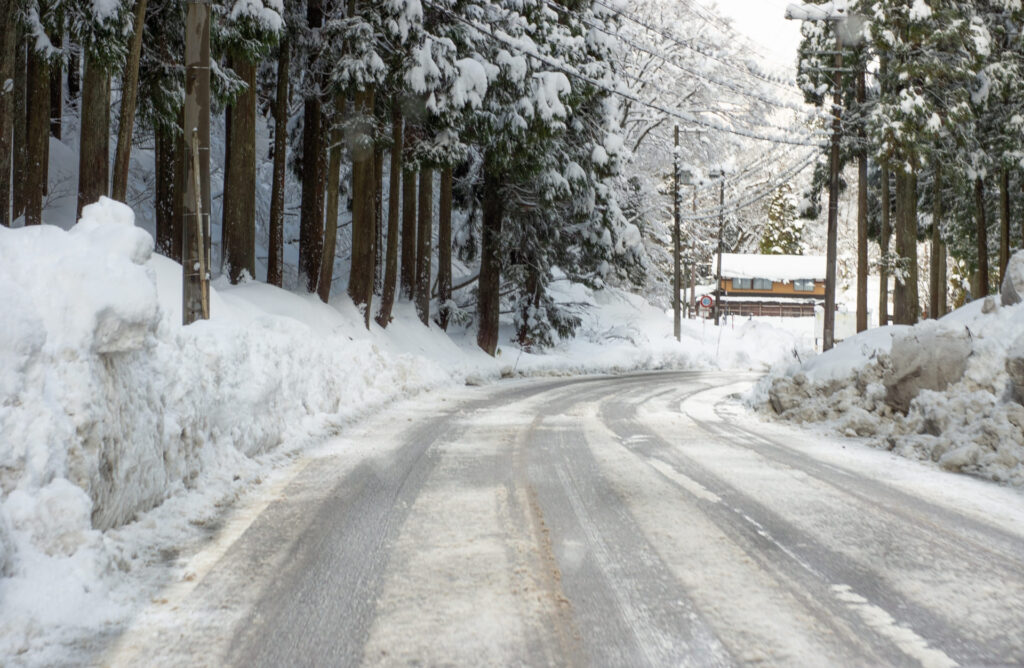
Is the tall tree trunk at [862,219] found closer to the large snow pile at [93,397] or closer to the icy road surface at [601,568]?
the icy road surface at [601,568]

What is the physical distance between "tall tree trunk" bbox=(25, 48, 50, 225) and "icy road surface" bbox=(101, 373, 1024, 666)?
10332 millimetres

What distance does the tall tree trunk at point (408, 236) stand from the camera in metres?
22.4

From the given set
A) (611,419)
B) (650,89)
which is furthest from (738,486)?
(650,89)

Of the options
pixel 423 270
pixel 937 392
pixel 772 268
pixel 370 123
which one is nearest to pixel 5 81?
pixel 370 123

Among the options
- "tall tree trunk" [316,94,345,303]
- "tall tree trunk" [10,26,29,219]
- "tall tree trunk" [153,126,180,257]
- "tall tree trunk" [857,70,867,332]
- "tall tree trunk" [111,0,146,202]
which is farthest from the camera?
"tall tree trunk" [857,70,867,332]

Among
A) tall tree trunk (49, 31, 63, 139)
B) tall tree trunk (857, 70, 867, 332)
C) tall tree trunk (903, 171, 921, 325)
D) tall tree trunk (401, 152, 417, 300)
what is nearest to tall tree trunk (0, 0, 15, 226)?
tall tree trunk (49, 31, 63, 139)

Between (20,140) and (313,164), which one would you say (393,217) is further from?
(20,140)

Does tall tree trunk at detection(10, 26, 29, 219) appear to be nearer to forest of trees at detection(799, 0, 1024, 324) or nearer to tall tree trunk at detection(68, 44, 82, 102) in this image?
tall tree trunk at detection(68, 44, 82, 102)

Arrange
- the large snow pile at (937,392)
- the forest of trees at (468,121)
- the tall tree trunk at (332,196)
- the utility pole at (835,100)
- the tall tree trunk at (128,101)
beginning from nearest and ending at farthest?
the large snow pile at (937,392)
the tall tree trunk at (128,101)
the forest of trees at (468,121)
the tall tree trunk at (332,196)
the utility pole at (835,100)

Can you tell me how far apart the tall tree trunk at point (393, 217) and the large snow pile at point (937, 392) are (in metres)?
10.3

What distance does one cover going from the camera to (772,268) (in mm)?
77188

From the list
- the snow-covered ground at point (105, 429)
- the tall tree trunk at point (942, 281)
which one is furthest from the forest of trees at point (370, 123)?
the tall tree trunk at point (942, 281)

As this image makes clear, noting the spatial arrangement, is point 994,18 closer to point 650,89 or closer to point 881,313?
point 881,313

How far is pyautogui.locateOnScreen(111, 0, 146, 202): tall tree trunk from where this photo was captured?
467 inches
